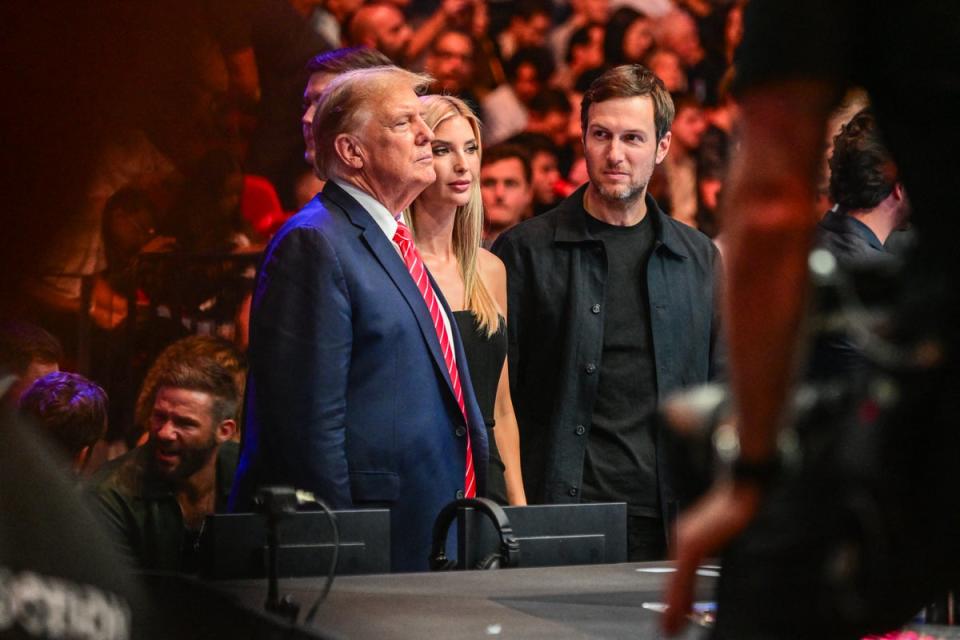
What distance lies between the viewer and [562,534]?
2.72 m

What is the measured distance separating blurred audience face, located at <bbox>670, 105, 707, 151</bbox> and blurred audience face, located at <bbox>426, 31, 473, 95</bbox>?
108cm

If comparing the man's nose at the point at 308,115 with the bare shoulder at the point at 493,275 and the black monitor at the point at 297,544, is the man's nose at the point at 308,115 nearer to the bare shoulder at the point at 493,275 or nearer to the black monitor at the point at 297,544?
the bare shoulder at the point at 493,275

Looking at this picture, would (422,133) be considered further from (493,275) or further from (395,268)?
(493,275)

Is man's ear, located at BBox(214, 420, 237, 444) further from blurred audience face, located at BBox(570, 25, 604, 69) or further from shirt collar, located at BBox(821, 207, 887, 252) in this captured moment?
blurred audience face, located at BBox(570, 25, 604, 69)

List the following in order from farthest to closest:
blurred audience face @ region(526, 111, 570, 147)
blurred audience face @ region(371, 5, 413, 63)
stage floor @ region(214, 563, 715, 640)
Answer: blurred audience face @ region(526, 111, 570, 147), blurred audience face @ region(371, 5, 413, 63), stage floor @ region(214, 563, 715, 640)

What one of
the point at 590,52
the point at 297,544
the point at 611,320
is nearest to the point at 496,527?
the point at 297,544

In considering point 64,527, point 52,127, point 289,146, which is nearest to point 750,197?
point 64,527

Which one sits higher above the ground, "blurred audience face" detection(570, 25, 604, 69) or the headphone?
"blurred audience face" detection(570, 25, 604, 69)

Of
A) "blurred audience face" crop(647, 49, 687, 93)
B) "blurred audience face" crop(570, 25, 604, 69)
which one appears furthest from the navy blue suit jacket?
"blurred audience face" crop(647, 49, 687, 93)

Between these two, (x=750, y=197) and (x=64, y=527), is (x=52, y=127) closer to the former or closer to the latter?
(x=64, y=527)

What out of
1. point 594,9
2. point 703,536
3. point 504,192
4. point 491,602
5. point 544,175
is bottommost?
point 491,602

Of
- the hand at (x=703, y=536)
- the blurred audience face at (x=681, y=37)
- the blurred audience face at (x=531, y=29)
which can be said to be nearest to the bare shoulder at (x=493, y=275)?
the blurred audience face at (x=531, y=29)

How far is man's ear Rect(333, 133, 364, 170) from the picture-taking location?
3.52 meters

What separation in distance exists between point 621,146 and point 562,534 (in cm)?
172
